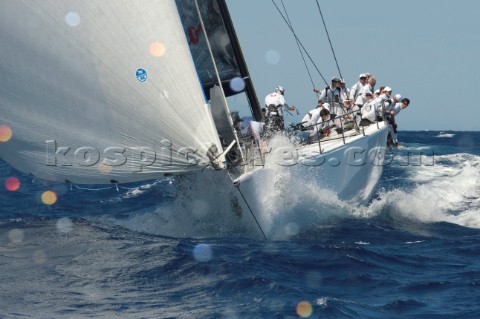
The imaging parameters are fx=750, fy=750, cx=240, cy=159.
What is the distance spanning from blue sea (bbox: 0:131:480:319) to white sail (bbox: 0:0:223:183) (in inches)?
56.8

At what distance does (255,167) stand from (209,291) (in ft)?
10.3

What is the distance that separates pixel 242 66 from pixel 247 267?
5592 mm

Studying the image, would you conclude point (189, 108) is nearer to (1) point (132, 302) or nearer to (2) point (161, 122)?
(2) point (161, 122)

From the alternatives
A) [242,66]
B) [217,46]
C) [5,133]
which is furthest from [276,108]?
[5,133]

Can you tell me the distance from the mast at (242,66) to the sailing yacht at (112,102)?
253 centimetres

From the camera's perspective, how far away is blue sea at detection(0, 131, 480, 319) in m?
8.11

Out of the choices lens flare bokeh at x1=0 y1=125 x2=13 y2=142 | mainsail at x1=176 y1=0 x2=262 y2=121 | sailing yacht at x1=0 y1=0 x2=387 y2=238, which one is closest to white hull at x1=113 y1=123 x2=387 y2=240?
sailing yacht at x1=0 y1=0 x2=387 y2=238

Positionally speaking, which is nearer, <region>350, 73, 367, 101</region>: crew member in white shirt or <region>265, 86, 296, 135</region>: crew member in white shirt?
<region>265, 86, 296, 135</region>: crew member in white shirt

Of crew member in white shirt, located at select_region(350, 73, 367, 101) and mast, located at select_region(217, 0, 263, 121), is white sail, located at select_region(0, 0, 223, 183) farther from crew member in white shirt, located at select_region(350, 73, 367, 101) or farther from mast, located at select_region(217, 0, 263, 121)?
crew member in white shirt, located at select_region(350, 73, 367, 101)

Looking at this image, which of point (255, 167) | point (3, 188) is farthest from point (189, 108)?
point (3, 188)

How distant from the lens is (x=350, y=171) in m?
13.9

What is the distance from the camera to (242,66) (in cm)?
1425

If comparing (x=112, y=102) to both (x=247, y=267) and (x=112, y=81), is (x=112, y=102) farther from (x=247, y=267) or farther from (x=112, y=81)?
(x=247, y=267)

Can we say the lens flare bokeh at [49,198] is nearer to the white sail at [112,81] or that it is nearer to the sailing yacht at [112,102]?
the sailing yacht at [112,102]
